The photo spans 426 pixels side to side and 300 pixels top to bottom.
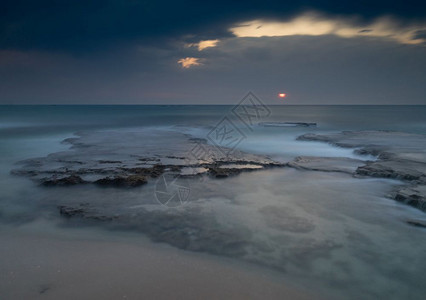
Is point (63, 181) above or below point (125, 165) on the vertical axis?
below

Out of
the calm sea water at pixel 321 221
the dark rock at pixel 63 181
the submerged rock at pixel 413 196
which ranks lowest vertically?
the calm sea water at pixel 321 221

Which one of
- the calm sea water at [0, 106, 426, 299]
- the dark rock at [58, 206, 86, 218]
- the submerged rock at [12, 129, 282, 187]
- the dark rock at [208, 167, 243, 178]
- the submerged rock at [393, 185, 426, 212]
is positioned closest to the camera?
the calm sea water at [0, 106, 426, 299]

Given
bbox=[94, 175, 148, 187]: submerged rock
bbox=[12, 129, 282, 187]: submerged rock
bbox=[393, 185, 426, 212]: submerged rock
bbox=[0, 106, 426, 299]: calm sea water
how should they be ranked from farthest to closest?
bbox=[12, 129, 282, 187]: submerged rock
bbox=[94, 175, 148, 187]: submerged rock
bbox=[393, 185, 426, 212]: submerged rock
bbox=[0, 106, 426, 299]: calm sea water

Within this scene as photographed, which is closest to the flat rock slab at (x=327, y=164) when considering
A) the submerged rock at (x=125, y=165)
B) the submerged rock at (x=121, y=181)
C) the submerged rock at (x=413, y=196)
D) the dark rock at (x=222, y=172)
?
the submerged rock at (x=125, y=165)

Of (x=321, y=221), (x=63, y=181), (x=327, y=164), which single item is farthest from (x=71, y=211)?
(x=327, y=164)

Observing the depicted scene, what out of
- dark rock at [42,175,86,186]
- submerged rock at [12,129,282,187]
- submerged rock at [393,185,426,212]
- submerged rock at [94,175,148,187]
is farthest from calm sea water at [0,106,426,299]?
submerged rock at [12,129,282,187]

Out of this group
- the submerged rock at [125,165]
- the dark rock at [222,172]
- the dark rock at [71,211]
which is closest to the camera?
the dark rock at [71,211]

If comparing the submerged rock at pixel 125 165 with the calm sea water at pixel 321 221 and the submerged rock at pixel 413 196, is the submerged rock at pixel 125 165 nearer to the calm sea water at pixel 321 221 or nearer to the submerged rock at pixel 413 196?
the calm sea water at pixel 321 221

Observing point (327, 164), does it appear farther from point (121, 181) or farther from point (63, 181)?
point (63, 181)

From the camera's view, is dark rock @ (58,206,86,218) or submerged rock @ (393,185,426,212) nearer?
dark rock @ (58,206,86,218)

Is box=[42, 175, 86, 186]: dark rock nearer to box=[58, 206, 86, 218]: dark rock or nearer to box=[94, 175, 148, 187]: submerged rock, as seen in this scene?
box=[94, 175, 148, 187]: submerged rock

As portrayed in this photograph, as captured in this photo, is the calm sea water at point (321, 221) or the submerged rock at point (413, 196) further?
Answer: the submerged rock at point (413, 196)

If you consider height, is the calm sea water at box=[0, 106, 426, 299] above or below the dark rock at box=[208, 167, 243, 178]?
below

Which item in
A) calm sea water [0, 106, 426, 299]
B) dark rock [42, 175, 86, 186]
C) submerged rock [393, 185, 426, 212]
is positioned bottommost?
calm sea water [0, 106, 426, 299]
